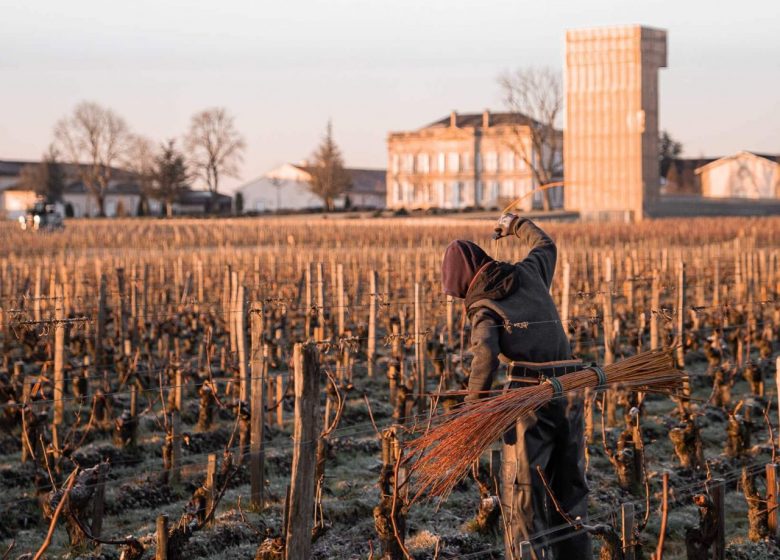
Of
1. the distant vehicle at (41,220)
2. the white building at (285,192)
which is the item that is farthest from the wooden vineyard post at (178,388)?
the white building at (285,192)

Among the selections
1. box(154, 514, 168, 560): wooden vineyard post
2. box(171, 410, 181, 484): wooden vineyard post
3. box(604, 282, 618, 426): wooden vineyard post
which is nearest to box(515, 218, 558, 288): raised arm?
box(154, 514, 168, 560): wooden vineyard post

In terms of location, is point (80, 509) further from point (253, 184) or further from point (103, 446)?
point (253, 184)

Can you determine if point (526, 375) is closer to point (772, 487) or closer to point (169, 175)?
point (772, 487)

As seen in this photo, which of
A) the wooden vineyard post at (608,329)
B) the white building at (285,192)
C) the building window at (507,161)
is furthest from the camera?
the white building at (285,192)

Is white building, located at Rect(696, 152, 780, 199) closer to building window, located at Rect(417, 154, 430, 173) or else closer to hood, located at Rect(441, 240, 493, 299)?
building window, located at Rect(417, 154, 430, 173)

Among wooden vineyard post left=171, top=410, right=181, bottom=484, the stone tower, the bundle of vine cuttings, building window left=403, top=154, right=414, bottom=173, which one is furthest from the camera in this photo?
building window left=403, top=154, right=414, bottom=173

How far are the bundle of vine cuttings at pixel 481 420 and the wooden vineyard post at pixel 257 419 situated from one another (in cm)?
251

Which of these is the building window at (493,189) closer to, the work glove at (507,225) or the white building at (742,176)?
the white building at (742,176)

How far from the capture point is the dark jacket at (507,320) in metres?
5.19

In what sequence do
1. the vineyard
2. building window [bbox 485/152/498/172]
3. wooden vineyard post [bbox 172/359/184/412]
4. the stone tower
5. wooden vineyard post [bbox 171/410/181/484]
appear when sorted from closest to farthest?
the vineyard → wooden vineyard post [bbox 171/410/181/484] → wooden vineyard post [bbox 172/359/184/412] → the stone tower → building window [bbox 485/152/498/172]

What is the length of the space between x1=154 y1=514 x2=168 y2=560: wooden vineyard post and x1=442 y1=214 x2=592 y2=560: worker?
145 cm

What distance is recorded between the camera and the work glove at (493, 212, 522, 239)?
5.90 metres

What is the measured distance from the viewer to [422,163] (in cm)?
7750

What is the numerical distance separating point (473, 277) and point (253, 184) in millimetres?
85438
